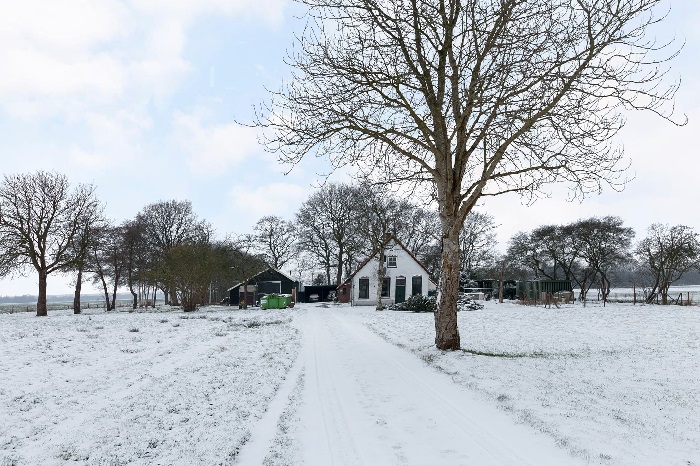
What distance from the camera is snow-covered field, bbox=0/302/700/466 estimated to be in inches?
176

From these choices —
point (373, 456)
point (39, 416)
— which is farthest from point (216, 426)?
point (39, 416)

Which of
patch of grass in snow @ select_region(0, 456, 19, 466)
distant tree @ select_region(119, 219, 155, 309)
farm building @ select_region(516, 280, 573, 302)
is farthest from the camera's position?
farm building @ select_region(516, 280, 573, 302)

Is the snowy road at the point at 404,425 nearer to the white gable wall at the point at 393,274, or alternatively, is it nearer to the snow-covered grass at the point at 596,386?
the snow-covered grass at the point at 596,386

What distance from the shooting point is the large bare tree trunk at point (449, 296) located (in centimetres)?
1066

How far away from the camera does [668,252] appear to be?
37.6m

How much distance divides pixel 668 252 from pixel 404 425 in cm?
4300

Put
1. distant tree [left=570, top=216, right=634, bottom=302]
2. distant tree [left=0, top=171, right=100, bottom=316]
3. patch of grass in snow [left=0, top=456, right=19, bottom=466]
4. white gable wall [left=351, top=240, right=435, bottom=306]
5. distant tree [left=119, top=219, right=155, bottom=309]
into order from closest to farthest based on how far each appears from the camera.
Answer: patch of grass in snow [left=0, top=456, right=19, bottom=466] → distant tree [left=0, top=171, right=100, bottom=316] → distant tree [left=119, top=219, right=155, bottom=309] → white gable wall [left=351, top=240, right=435, bottom=306] → distant tree [left=570, top=216, right=634, bottom=302]

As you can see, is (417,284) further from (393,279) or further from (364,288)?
(364,288)

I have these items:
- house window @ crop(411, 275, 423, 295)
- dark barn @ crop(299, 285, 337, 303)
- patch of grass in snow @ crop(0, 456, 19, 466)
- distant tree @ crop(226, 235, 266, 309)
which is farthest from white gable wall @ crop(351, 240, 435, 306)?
patch of grass in snow @ crop(0, 456, 19, 466)

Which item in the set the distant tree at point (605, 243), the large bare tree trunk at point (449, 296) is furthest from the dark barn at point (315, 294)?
the large bare tree trunk at point (449, 296)

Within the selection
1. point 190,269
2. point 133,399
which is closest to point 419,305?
point 190,269

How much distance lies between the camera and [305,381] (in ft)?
25.0

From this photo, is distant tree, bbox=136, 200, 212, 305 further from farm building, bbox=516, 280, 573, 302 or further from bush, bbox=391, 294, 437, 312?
farm building, bbox=516, 280, 573, 302

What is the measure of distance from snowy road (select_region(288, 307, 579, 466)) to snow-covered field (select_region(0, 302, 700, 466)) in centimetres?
6
